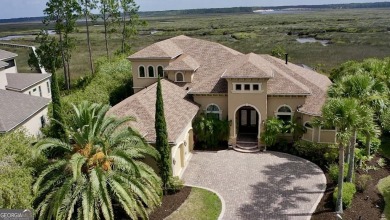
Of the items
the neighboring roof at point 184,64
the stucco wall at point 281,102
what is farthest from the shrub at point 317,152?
the neighboring roof at point 184,64

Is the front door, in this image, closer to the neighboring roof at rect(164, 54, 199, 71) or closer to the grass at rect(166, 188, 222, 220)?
the neighboring roof at rect(164, 54, 199, 71)

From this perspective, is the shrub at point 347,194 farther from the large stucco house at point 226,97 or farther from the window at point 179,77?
the window at point 179,77

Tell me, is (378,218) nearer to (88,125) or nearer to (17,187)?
(88,125)

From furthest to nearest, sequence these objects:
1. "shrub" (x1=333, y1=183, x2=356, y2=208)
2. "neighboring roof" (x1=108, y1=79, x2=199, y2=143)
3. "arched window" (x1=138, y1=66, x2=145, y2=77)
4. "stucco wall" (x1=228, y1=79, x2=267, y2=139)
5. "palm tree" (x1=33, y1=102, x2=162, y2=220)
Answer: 1. "arched window" (x1=138, y1=66, x2=145, y2=77)
2. "stucco wall" (x1=228, y1=79, x2=267, y2=139)
3. "neighboring roof" (x1=108, y1=79, x2=199, y2=143)
4. "shrub" (x1=333, y1=183, x2=356, y2=208)
5. "palm tree" (x1=33, y1=102, x2=162, y2=220)

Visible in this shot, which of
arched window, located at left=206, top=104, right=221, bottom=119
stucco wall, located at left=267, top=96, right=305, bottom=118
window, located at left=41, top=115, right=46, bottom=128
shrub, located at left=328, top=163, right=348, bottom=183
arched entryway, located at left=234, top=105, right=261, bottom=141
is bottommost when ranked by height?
shrub, located at left=328, top=163, right=348, bottom=183

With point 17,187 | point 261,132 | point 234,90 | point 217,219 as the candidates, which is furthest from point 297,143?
point 17,187

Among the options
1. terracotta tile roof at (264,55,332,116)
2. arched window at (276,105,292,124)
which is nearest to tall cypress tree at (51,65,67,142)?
arched window at (276,105,292,124)

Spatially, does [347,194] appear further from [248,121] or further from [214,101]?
[214,101]
